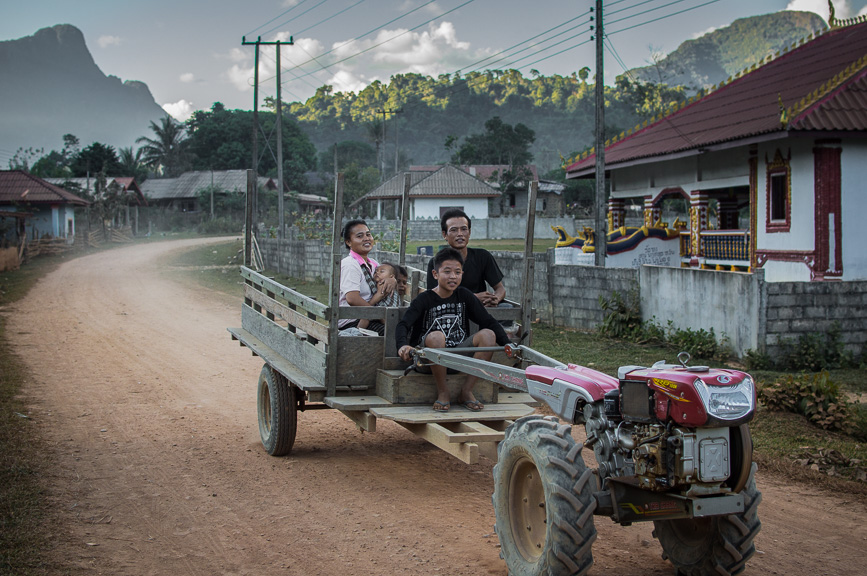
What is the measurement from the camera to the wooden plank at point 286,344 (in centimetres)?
612

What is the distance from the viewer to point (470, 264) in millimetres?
6613

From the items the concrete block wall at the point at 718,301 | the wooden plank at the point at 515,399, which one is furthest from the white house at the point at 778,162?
the wooden plank at the point at 515,399

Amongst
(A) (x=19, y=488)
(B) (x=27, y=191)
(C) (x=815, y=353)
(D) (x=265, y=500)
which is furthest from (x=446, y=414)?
(B) (x=27, y=191)

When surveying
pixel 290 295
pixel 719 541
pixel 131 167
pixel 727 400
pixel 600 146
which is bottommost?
pixel 719 541

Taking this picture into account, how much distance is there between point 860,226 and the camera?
1524cm

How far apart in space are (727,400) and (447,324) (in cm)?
253

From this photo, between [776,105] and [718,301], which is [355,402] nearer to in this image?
[718,301]

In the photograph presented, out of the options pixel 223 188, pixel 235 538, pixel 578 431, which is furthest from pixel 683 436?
pixel 223 188

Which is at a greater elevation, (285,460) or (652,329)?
(652,329)

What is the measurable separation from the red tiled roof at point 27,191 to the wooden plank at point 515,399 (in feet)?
139

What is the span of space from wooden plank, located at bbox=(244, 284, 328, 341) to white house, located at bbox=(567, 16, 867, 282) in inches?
428

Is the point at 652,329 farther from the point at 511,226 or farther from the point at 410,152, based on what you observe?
the point at 410,152

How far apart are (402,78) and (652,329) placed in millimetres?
119539

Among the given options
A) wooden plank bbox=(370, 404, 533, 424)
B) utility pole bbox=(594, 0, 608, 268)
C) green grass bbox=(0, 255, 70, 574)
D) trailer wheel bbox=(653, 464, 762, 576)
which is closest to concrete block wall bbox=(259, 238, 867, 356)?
utility pole bbox=(594, 0, 608, 268)
